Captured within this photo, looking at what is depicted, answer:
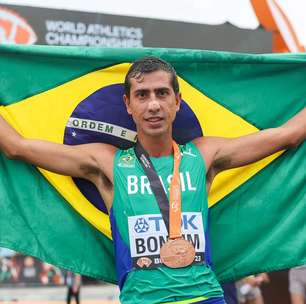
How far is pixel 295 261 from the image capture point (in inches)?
173

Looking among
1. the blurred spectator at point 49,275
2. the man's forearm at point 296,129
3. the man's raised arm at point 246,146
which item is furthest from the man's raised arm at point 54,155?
the blurred spectator at point 49,275

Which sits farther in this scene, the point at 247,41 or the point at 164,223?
the point at 247,41

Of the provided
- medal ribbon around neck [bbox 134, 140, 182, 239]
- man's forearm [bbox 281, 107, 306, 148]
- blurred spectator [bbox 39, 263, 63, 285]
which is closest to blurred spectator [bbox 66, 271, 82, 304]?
blurred spectator [bbox 39, 263, 63, 285]

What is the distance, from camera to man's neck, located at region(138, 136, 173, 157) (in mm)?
3854

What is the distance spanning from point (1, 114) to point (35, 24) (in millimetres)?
11329

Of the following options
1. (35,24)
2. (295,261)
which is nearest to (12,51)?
(295,261)

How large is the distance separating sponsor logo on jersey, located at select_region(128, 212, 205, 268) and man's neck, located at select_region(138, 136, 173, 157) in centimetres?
40

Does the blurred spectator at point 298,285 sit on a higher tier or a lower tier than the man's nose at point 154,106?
lower

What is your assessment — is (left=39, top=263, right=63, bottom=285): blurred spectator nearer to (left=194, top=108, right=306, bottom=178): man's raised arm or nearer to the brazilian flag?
the brazilian flag

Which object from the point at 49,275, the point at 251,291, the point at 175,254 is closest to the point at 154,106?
the point at 175,254

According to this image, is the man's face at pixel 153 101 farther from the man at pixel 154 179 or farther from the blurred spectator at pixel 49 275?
the blurred spectator at pixel 49 275

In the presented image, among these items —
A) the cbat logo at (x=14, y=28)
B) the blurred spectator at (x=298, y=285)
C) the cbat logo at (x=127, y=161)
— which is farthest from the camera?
the cbat logo at (x=14, y=28)

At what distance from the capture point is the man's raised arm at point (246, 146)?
13.1 ft

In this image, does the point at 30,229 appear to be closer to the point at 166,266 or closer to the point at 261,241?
the point at 166,266
